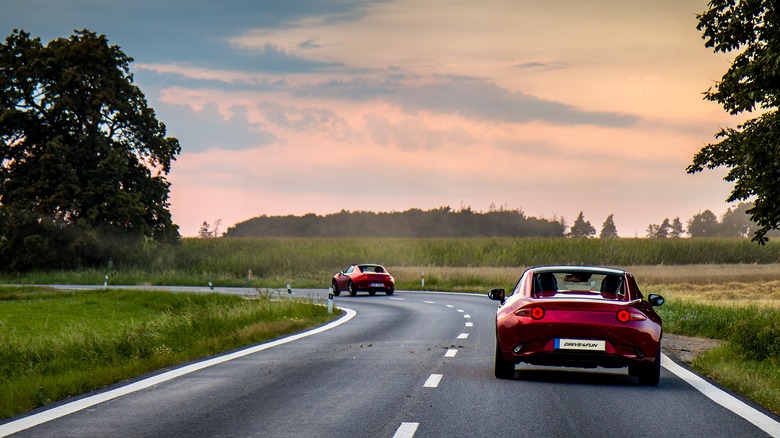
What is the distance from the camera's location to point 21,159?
Answer: 195 ft

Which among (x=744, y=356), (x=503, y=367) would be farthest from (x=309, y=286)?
(x=503, y=367)

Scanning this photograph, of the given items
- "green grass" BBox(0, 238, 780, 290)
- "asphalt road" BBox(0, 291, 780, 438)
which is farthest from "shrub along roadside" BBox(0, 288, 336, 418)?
"green grass" BBox(0, 238, 780, 290)

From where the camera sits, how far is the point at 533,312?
10922 millimetres

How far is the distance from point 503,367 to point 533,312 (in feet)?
2.92

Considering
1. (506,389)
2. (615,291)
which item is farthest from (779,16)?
(506,389)

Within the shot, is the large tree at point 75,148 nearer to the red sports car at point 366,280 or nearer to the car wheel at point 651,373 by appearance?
the red sports car at point 366,280

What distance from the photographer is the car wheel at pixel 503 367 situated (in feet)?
37.1

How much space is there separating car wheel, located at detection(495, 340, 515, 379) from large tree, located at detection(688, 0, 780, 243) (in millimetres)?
5363

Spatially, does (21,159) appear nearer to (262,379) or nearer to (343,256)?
(343,256)

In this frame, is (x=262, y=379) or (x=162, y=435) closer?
(x=162, y=435)

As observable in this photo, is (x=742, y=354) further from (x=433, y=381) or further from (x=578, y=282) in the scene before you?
(x=433, y=381)

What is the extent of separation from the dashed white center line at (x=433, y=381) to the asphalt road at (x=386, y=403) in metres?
0.01

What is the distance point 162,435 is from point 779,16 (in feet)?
35.8

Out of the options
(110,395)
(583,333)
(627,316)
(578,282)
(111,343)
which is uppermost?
(578,282)
